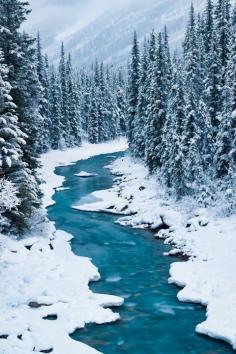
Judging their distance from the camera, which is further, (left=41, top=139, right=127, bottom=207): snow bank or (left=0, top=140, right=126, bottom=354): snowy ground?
(left=41, top=139, right=127, bottom=207): snow bank

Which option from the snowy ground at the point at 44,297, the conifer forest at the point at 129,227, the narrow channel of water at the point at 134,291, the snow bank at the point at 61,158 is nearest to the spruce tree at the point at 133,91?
the conifer forest at the point at 129,227

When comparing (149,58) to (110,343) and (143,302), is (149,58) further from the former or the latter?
(110,343)

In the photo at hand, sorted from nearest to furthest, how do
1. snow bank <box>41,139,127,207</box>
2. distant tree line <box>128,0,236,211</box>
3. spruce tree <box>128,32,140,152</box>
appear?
distant tree line <box>128,0,236,211</box>, snow bank <box>41,139,127,207</box>, spruce tree <box>128,32,140,152</box>

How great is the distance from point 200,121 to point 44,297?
2397 cm

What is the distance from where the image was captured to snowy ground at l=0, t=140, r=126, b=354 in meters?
16.5

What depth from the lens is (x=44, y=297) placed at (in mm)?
19922

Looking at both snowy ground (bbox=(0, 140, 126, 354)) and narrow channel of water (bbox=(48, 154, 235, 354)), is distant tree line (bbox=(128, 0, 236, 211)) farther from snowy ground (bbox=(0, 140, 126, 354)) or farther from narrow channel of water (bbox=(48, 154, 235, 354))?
snowy ground (bbox=(0, 140, 126, 354))

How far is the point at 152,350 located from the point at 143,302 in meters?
4.33

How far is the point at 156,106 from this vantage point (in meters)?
47.8

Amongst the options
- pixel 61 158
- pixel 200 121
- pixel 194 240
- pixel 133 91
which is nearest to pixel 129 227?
pixel 194 240

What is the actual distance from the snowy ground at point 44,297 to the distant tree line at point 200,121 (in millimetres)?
12546

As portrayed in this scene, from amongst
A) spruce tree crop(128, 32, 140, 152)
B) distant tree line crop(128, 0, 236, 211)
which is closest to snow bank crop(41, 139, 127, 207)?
distant tree line crop(128, 0, 236, 211)

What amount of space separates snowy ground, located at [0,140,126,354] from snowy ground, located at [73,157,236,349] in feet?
12.8

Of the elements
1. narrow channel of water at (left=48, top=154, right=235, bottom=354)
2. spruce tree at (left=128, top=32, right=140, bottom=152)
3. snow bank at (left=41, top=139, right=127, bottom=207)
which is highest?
spruce tree at (left=128, top=32, right=140, bottom=152)
